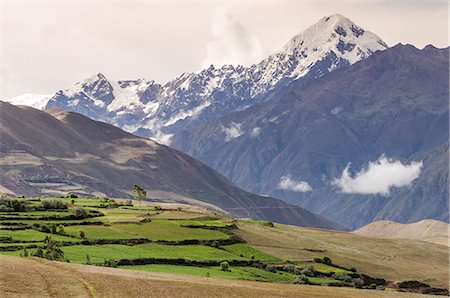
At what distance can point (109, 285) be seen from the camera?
7306 cm

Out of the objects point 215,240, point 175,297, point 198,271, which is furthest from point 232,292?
point 215,240

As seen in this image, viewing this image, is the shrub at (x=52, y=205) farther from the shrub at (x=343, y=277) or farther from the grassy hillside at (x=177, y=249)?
the shrub at (x=343, y=277)

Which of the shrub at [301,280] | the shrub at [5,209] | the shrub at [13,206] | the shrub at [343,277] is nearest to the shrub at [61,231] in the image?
the shrub at [5,209]

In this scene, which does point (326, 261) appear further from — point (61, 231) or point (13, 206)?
point (13, 206)

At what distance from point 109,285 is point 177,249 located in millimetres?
75965

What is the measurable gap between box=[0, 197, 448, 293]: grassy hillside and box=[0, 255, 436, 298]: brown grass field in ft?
84.0

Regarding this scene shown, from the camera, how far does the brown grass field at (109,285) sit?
68.4 m

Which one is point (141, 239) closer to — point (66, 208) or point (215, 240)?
point (215, 240)

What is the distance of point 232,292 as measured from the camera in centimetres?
7700

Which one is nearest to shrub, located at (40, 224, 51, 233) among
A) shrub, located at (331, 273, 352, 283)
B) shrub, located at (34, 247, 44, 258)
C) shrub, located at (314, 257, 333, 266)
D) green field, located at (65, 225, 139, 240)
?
green field, located at (65, 225, 139, 240)

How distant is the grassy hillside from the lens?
12594cm

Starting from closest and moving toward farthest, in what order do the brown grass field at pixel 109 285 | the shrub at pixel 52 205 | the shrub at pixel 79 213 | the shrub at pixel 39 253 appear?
the brown grass field at pixel 109 285
the shrub at pixel 39 253
the shrub at pixel 79 213
the shrub at pixel 52 205

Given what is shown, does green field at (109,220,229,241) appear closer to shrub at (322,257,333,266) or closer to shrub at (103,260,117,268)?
shrub at (322,257,333,266)

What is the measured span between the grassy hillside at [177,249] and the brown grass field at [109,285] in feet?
84.0
